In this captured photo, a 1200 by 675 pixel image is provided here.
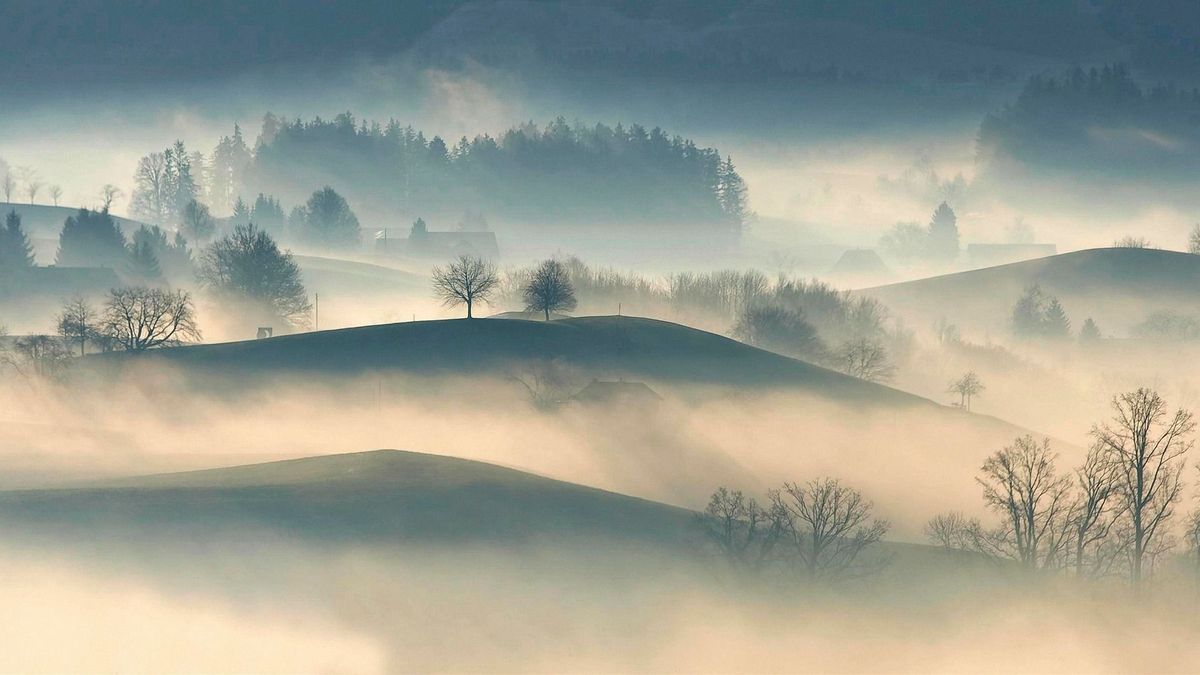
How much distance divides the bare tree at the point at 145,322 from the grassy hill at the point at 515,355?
4.69 meters

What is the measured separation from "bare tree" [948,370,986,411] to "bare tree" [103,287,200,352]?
83.7 metres

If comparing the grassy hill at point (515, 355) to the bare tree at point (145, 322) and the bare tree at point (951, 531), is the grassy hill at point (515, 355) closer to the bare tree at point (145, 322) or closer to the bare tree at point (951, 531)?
the bare tree at point (145, 322)

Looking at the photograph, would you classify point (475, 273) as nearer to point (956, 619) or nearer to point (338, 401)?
point (338, 401)

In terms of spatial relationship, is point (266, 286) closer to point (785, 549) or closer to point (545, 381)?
point (545, 381)

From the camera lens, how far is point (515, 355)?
132 metres

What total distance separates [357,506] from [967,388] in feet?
360

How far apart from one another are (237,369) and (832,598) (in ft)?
233

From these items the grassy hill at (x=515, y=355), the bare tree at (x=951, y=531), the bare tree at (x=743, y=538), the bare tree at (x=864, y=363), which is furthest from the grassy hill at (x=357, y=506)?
the bare tree at (x=864, y=363)

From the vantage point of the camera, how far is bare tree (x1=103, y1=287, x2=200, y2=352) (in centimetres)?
13838

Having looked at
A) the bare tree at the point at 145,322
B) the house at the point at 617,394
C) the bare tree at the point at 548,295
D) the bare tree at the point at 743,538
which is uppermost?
the bare tree at the point at 548,295

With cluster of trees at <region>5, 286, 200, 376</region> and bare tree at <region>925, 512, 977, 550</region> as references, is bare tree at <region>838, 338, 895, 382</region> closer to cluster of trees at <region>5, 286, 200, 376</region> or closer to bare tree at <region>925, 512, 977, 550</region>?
bare tree at <region>925, 512, 977, 550</region>

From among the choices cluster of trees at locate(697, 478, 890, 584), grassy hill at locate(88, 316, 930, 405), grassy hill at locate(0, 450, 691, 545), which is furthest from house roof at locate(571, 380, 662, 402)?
cluster of trees at locate(697, 478, 890, 584)

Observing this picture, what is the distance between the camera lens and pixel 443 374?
129000 mm

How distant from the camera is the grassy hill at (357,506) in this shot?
75.1 meters
